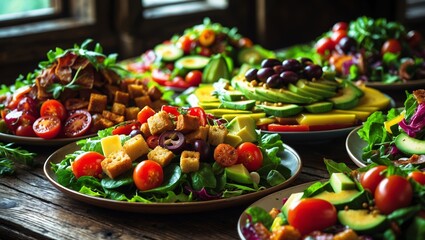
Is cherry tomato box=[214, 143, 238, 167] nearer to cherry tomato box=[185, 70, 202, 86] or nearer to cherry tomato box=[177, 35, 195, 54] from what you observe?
cherry tomato box=[185, 70, 202, 86]

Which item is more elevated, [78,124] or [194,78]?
[78,124]

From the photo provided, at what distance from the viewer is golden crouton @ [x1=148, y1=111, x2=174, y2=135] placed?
206 centimetres

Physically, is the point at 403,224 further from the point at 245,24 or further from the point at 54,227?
the point at 245,24

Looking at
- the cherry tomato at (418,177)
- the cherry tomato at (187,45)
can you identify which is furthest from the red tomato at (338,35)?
the cherry tomato at (418,177)

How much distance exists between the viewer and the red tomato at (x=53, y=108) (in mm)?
2588

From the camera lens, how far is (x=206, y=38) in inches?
146

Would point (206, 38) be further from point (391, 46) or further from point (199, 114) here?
point (199, 114)

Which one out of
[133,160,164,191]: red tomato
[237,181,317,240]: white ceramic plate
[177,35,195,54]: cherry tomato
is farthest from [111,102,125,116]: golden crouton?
[177,35,195,54]: cherry tomato

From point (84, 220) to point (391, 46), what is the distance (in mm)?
2142

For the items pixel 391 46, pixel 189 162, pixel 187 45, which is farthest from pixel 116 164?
pixel 391 46

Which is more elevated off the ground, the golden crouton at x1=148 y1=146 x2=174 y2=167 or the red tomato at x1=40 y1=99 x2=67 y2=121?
the golden crouton at x1=148 y1=146 x2=174 y2=167

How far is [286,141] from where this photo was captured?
257 cm

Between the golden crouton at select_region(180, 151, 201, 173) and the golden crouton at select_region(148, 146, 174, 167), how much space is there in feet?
0.11

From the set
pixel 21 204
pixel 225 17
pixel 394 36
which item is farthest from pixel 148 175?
pixel 225 17
